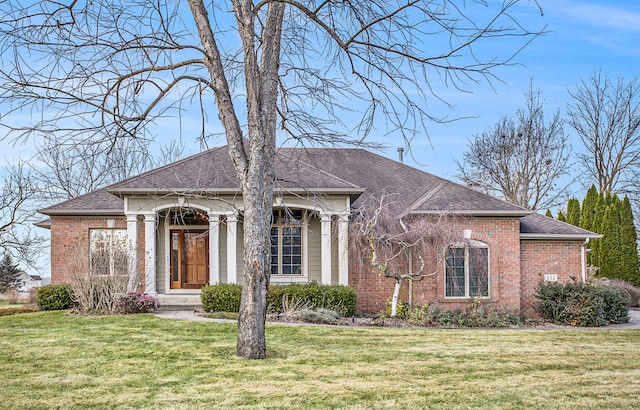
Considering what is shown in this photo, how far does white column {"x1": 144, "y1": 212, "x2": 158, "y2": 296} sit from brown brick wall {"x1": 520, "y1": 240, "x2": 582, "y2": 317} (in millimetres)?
10919

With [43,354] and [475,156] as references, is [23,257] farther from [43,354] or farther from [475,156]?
[475,156]

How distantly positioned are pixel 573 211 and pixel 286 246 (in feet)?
60.4

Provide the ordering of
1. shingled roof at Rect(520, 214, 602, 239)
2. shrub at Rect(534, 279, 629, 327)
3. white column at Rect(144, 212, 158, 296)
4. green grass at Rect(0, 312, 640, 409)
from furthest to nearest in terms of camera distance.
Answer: shingled roof at Rect(520, 214, 602, 239) < white column at Rect(144, 212, 158, 296) < shrub at Rect(534, 279, 629, 327) < green grass at Rect(0, 312, 640, 409)

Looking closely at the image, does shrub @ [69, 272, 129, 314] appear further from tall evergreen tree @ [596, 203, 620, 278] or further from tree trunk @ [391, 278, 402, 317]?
tall evergreen tree @ [596, 203, 620, 278]

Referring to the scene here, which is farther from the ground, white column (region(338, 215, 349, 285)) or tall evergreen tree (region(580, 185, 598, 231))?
tall evergreen tree (region(580, 185, 598, 231))

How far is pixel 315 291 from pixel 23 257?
17.4 m

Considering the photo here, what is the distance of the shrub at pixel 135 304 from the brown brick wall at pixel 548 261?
35.5 feet

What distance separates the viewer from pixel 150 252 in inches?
731

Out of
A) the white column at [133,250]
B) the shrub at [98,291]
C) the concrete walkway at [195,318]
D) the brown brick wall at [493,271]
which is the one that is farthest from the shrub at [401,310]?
the shrub at [98,291]

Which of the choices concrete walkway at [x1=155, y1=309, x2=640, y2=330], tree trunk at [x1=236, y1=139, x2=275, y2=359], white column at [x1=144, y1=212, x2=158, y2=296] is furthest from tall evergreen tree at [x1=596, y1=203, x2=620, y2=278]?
tree trunk at [x1=236, y1=139, x2=275, y2=359]

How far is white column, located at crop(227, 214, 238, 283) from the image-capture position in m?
18.2

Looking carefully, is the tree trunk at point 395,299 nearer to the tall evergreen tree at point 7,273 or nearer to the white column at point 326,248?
the white column at point 326,248

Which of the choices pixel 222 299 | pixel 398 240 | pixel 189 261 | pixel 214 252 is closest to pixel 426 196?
pixel 398 240

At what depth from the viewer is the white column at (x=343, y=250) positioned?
18.1m
